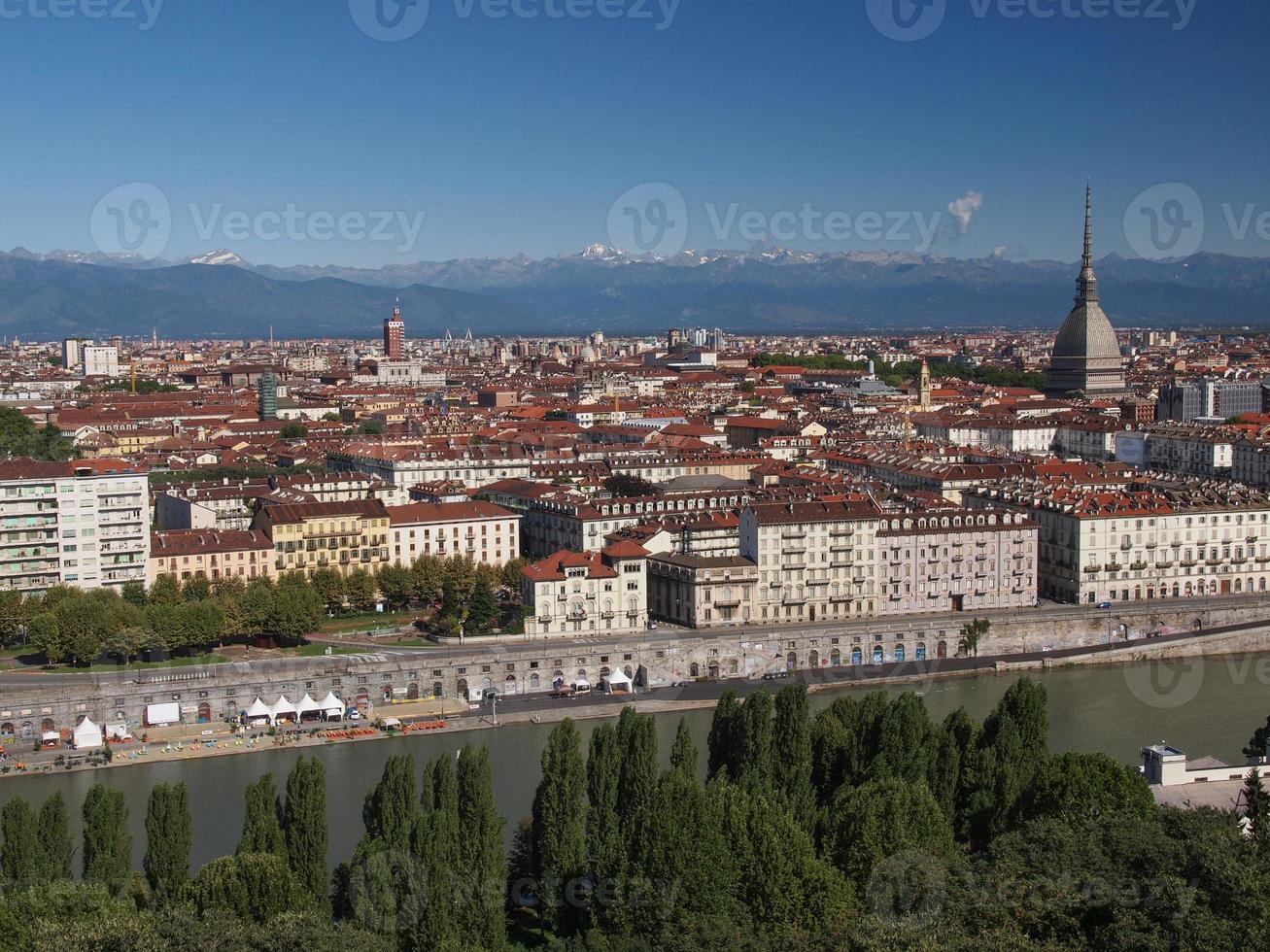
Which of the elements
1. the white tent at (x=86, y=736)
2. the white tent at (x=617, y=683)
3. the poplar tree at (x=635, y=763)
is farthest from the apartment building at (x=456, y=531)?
the poplar tree at (x=635, y=763)

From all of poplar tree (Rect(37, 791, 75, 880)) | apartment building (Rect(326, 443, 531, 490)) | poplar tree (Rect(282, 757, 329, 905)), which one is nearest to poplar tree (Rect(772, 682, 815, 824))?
poplar tree (Rect(282, 757, 329, 905))

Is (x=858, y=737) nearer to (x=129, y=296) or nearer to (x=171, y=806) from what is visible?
(x=171, y=806)

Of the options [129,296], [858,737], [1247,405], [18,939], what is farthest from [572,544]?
[129,296]

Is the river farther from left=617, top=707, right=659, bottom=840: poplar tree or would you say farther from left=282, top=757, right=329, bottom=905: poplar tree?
left=617, top=707, right=659, bottom=840: poplar tree

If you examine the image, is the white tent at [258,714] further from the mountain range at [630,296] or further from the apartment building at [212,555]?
the mountain range at [630,296]

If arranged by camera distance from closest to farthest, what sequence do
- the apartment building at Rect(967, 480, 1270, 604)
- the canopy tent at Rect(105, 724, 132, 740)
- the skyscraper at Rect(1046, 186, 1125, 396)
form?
the canopy tent at Rect(105, 724, 132, 740) → the apartment building at Rect(967, 480, 1270, 604) → the skyscraper at Rect(1046, 186, 1125, 396)

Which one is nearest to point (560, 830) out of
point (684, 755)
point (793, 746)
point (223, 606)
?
point (684, 755)
